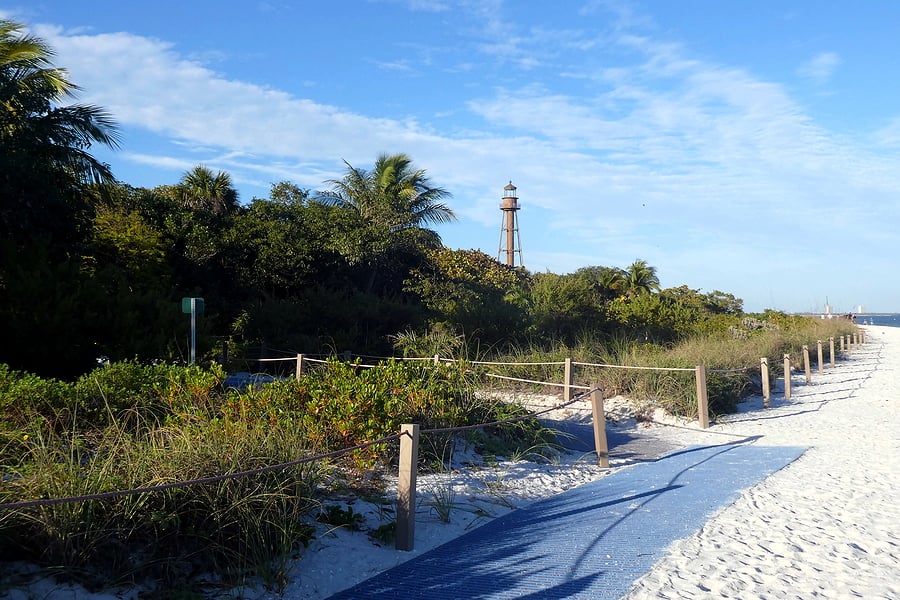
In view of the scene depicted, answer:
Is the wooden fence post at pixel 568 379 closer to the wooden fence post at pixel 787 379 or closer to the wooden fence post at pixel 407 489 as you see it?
the wooden fence post at pixel 787 379

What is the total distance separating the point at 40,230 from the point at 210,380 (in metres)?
6.09

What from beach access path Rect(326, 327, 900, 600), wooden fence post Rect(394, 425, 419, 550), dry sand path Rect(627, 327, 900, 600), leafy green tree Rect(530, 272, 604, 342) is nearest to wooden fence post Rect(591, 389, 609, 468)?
beach access path Rect(326, 327, 900, 600)

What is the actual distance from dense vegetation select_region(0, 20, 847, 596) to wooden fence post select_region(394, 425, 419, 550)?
63 centimetres

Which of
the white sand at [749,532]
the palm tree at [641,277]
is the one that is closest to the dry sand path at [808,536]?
the white sand at [749,532]

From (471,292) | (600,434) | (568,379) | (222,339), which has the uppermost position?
(471,292)

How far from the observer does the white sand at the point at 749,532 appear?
15.0 ft

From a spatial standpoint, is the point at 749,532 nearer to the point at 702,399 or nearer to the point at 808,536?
the point at 808,536

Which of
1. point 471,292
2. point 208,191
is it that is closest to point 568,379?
point 471,292

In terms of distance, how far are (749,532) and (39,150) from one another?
1162cm

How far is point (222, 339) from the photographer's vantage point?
16.7 meters

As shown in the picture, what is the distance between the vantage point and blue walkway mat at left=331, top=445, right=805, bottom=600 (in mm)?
4500

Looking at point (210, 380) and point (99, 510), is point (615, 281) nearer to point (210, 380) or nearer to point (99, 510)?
point (210, 380)

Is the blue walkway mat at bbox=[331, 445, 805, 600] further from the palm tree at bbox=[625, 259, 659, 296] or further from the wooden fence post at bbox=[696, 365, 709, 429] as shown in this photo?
the palm tree at bbox=[625, 259, 659, 296]

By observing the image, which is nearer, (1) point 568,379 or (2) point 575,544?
(2) point 575,544
